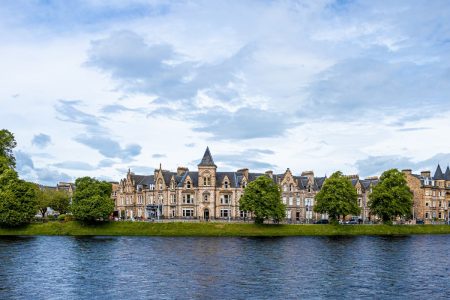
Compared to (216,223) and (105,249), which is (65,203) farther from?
(105,249)

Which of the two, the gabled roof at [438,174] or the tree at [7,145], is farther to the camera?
the gabled roof at [438,174]

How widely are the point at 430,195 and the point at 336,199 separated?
5156 cm

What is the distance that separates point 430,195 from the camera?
Answer: 536 ft

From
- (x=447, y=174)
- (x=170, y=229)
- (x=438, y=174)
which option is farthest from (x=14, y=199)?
(x=447, y=174)

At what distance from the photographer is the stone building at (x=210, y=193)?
472ft

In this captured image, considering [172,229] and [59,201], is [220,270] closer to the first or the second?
[172,229]

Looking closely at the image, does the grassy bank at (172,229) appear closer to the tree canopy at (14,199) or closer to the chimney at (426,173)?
the tree canopy at (14,199)

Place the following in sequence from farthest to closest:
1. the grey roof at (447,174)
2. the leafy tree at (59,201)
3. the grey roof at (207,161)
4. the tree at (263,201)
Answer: the grey roof at (447,174) < the leafy tree at (59,201) < the grey roof at (207,161) < the tree at (263,201)

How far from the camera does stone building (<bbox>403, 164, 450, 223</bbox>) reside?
161750 millimetres

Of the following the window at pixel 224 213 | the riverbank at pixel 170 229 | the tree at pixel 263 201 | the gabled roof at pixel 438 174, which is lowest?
the riverbank at pixel 170 229

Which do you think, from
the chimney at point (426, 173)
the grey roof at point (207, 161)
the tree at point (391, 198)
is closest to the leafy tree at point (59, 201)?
the grey roof at point (207, 161)

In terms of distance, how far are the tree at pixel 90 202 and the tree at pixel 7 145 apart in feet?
64.9

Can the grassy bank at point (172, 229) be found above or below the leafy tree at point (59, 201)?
below

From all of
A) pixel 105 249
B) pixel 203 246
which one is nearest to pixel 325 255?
pixel 203 246
